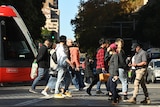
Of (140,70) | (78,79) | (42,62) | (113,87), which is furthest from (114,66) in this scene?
(78,79)

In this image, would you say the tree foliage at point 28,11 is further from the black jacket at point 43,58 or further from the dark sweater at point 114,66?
the dark sweater at point 114,66

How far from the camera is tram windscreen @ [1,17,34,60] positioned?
77.5 ft

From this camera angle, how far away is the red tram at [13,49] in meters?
23.3

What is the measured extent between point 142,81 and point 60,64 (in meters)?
2.70

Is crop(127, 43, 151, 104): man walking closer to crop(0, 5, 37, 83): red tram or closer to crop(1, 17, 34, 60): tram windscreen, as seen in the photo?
crop(0, 5, 37, 83): red tram

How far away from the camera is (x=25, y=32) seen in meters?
24.3

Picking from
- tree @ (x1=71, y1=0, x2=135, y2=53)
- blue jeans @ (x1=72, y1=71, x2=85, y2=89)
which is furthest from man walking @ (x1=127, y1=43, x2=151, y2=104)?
tree @ (x1=71, y1=0, x2=135, y2=53)

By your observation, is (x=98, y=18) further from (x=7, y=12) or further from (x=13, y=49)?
(x=13, y=49)

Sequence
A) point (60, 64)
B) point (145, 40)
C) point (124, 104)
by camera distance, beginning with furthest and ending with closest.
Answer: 1. point (145, 40)
2. point (60, 64)
3. point (124, 104)

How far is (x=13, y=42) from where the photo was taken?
23875 mm

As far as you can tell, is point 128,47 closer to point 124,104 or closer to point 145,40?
point 145,40

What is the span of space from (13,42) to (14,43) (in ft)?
0.24

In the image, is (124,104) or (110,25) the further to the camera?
(110,25)

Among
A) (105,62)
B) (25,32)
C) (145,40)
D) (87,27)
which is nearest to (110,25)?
(87,27)
